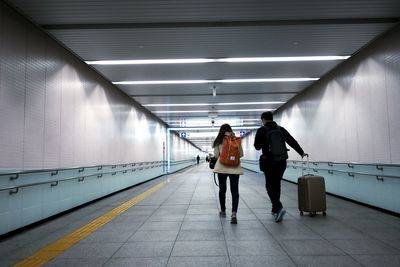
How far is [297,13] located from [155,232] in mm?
3944

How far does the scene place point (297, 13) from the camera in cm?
513

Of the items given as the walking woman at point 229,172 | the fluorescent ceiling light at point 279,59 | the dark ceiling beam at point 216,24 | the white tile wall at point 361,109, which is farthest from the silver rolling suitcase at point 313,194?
the fluorescent ceiling light at point 279,59

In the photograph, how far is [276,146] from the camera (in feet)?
16.5

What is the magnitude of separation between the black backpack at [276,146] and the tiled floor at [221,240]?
3.33ft

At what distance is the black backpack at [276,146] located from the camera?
16.4ft

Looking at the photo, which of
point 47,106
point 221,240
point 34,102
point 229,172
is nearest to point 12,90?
point 34,102

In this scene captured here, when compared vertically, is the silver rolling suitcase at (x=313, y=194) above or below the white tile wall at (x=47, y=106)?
below

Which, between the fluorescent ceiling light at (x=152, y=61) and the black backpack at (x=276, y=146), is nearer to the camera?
the black backpack at (x=276, y=146)

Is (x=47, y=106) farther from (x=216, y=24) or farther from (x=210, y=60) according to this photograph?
(x=210, y=60)

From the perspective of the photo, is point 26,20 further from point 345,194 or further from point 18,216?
point 345,194

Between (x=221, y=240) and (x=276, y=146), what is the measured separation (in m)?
1.80

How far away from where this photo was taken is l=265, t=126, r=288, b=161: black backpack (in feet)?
16.4

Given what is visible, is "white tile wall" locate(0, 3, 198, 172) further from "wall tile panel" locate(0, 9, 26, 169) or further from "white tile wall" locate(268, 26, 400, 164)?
"white tile wall" locate(268, 26, 400, 164)

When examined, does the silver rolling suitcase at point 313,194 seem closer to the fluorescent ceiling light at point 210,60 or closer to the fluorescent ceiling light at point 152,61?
the fluorescent ceiling light at point 210,60
